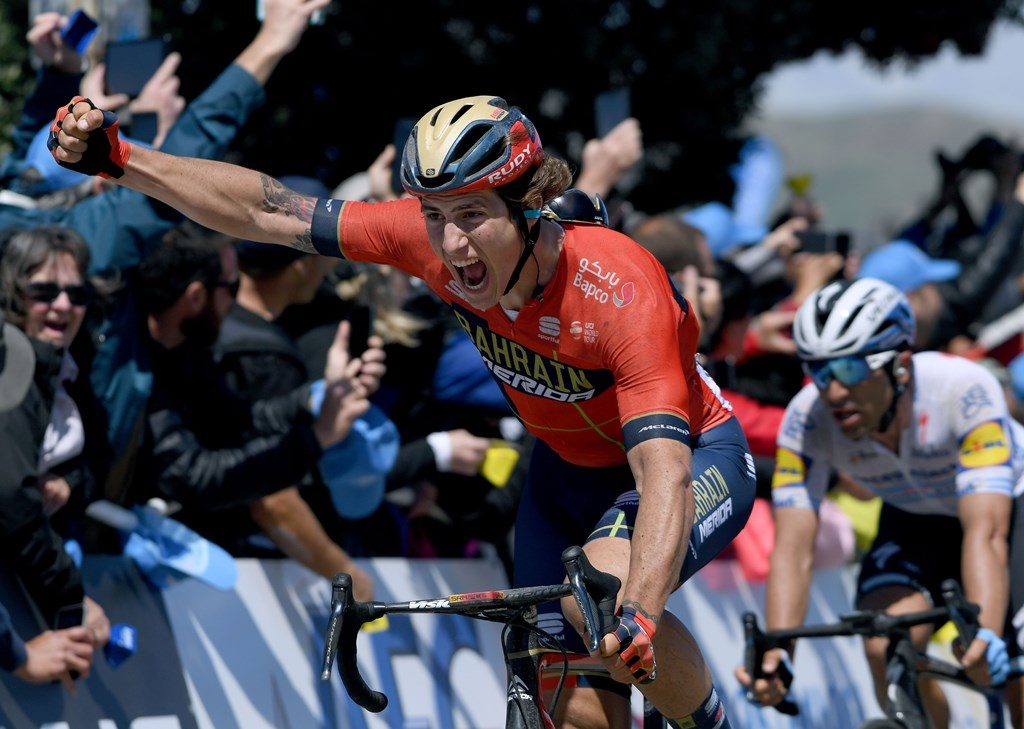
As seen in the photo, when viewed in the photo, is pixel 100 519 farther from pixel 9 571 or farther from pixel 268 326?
pixel 268 326

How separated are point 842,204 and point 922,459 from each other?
481 feet

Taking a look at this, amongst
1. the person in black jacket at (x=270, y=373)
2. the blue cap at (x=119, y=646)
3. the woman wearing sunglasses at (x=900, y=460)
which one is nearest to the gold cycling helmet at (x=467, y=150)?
the person in black jacket at (x=270, y=373)

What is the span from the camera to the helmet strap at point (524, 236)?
443 cm

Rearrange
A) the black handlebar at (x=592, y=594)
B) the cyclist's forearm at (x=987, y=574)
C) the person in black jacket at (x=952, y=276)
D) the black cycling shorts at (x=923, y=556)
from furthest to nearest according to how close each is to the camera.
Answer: the person in black jacket at (x=952, y=276), the black cycling shorts at (x=923, y=556), the cyclist's forearm at (x=987, y=574), the black handlebar at (x=592, y=594)

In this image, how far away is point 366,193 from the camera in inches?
298

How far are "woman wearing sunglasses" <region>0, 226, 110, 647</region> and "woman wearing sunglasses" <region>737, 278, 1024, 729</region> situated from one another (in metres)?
2.83

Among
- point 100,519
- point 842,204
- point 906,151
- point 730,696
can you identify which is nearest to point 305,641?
point 100,519

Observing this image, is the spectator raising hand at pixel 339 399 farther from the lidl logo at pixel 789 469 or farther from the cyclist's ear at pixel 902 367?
the cyclist's ear at pixel 902 367

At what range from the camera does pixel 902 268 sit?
387 inches

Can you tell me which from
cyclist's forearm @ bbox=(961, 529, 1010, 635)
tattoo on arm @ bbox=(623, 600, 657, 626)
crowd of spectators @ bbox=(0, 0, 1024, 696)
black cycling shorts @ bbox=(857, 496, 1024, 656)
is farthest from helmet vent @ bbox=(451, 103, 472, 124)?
black cycling shorts @ bbox=(857, 496, 1024, 656)

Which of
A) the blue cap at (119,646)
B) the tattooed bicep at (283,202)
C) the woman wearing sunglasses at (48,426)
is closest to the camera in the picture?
the tattooed bicep at (283,202)

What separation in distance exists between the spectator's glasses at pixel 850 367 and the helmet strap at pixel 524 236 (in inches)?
88.2

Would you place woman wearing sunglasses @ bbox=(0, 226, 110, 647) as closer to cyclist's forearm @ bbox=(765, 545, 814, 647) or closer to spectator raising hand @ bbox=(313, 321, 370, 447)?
spectator raising hand @ bbox=(313, 321, 370, 447)

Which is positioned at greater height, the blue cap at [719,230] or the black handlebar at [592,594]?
the blue cap at [719,230]
